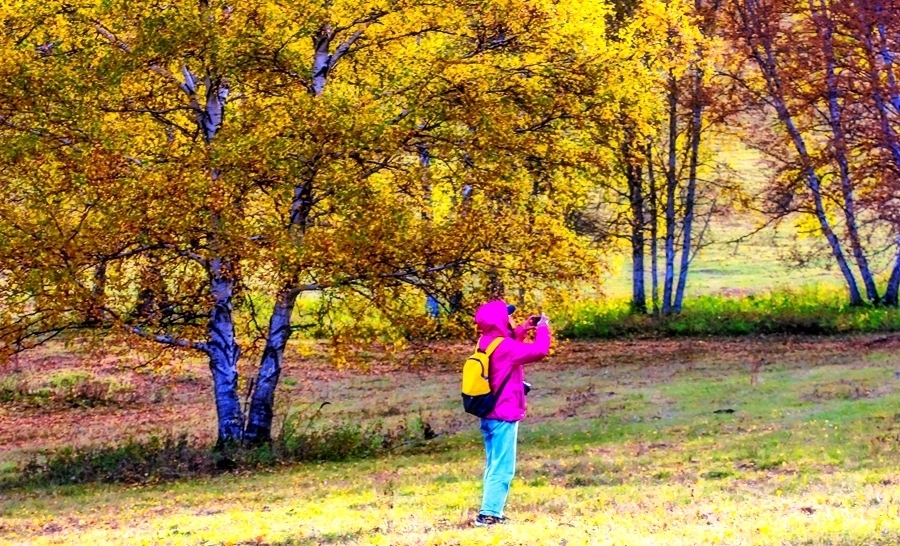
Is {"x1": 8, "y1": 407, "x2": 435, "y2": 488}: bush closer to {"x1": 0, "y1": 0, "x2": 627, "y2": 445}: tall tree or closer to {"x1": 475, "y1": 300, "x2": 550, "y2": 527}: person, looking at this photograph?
{"x1": 0, "y1": 0, "x2": 627, "y2": 445}: tall tree

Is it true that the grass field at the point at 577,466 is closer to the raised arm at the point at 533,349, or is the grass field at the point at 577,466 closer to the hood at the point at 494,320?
the raised arm at the point at 533,349

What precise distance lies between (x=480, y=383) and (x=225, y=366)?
9613mm

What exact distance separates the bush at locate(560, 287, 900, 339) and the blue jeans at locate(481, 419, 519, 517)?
2264 centimetres

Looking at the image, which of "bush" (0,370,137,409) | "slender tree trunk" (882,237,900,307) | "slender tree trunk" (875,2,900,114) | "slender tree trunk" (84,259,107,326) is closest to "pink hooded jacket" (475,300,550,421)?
"slender tree trunk" (84,259,107,326)

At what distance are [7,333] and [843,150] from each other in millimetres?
20960

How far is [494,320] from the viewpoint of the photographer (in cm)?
984

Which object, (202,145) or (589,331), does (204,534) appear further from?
(589,331)

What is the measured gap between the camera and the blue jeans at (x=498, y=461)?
9812mm

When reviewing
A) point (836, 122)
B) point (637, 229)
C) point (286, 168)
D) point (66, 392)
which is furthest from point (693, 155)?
point (286, 168)

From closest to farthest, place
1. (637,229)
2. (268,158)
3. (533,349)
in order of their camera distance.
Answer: (533,349), (268,158), (637,229)

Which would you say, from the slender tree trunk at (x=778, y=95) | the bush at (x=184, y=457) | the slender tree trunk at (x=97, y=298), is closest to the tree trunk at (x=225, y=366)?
the bush at (x=184, y=457)

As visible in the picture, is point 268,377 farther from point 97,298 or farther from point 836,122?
point 836,122

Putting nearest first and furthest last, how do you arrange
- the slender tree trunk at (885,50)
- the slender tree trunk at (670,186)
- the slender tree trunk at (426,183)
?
1. the slender tree trunk at (426,183)
2. the slender tree trunk at (885,50)
3. the slender tree trunk at (670,186)

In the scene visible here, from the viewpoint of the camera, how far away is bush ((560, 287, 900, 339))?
3303 cm
